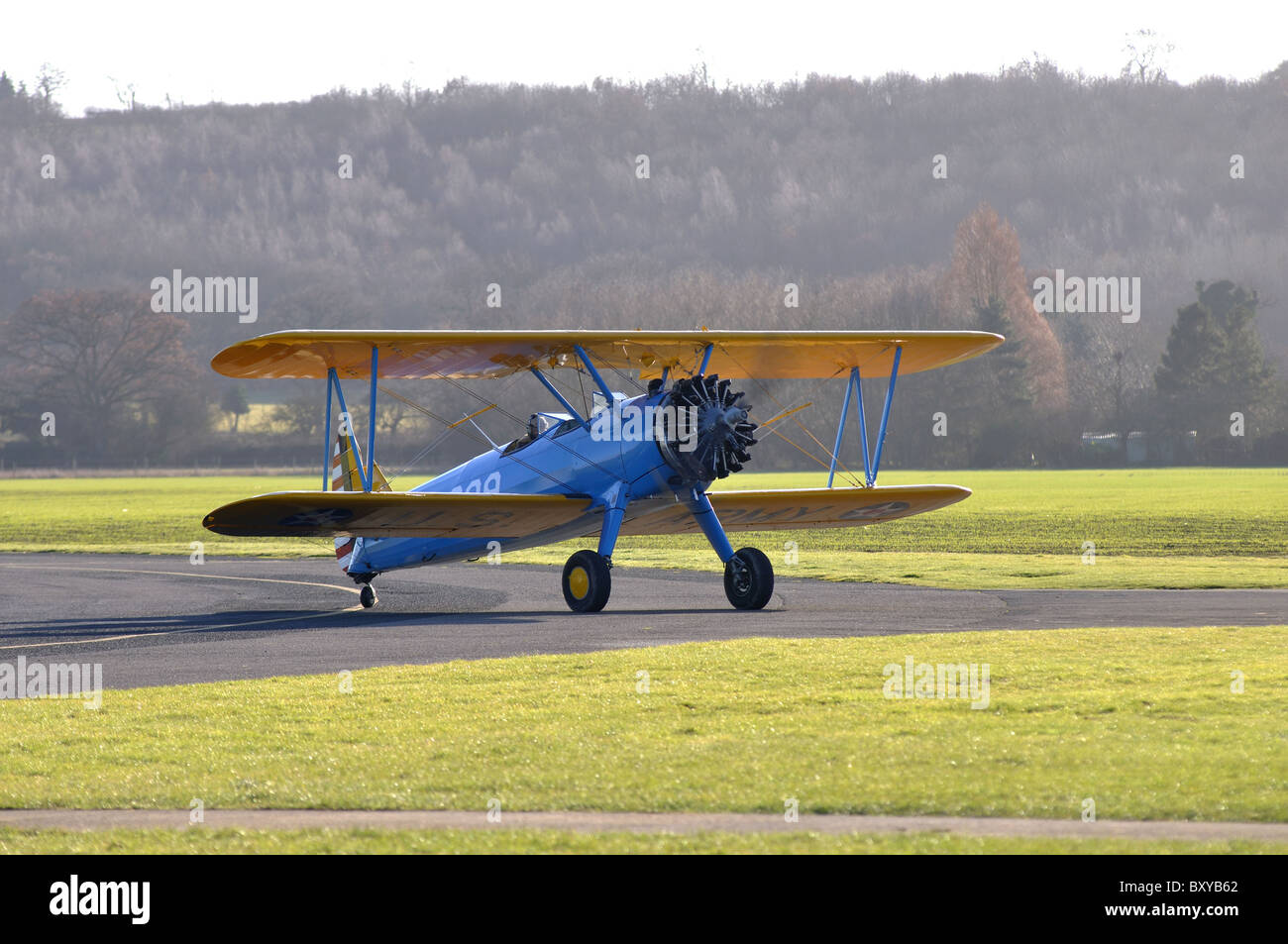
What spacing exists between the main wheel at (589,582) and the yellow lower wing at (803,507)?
111 centimetres

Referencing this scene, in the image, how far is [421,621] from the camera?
65.3ft

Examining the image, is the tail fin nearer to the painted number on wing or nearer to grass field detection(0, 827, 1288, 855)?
the painted number on wing

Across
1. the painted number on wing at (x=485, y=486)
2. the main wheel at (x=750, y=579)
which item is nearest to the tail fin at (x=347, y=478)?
the painted number on wing at (x=485, y=486)

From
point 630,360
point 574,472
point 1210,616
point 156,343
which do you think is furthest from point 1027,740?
point 156,343

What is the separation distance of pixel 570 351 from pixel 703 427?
7.89 feet

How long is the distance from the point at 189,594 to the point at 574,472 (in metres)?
8.22

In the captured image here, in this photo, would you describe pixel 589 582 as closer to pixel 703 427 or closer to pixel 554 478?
pixel 554 478

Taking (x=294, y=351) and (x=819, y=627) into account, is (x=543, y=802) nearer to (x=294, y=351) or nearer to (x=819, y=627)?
(x=819, y=627)

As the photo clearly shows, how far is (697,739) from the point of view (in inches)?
401

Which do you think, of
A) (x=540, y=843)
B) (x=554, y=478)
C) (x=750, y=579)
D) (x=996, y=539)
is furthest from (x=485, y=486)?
(x=996, y=539)

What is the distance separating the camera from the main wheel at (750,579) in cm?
2017

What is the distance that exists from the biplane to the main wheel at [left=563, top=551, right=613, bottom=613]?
0.07 ft

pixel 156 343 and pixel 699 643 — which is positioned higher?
pixel 156 343

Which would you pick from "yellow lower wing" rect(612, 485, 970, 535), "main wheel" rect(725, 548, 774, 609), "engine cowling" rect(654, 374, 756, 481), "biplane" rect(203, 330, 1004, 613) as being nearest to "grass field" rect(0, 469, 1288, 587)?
"yellow lower wing" rect(612, 485, 970, 535)
